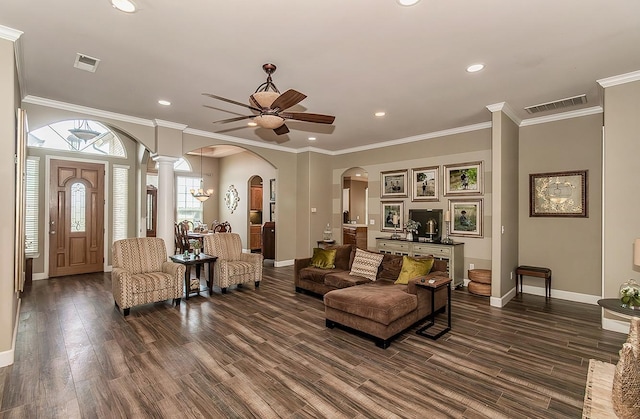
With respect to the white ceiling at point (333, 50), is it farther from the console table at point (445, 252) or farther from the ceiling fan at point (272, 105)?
the console table at point (445, 252)

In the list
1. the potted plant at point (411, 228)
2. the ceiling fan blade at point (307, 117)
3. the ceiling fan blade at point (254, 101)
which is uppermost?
the ceiling fan blade at point (254, 101)

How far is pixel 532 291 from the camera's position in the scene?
5.41m

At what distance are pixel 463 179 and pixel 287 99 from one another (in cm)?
431

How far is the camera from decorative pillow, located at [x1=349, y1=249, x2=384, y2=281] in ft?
15.3

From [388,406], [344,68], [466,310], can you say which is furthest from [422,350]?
[344,68]

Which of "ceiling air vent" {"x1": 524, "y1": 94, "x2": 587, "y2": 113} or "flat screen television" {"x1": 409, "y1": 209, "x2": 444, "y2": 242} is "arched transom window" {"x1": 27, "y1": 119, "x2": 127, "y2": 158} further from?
"ceiling air vent" {"x1": 524, "y1": 94, "x2": 587, "y2": 113}

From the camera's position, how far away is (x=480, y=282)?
532cm

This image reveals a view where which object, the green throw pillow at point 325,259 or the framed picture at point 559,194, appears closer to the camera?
the framed picture at point 559,194

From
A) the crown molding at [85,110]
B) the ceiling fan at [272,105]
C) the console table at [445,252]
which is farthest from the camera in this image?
the console table at [445,252]

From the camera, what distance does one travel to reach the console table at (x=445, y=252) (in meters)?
5.68

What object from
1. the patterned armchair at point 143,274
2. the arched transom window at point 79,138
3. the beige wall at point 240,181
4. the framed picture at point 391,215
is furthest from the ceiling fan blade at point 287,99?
the beige wall at point 240,181

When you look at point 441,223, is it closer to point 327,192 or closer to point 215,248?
→ point 327,192

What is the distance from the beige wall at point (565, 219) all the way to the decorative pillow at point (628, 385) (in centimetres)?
459

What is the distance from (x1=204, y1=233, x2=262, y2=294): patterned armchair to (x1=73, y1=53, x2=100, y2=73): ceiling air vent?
297cm
